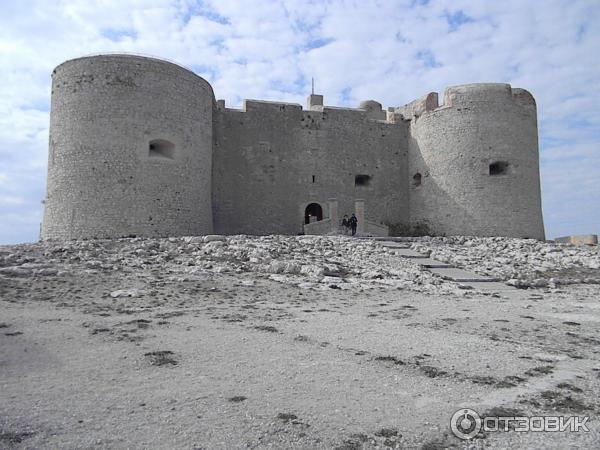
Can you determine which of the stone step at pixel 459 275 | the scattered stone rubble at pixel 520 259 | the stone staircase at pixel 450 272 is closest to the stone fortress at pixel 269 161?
the scattered stone rubble at pixel 520 259

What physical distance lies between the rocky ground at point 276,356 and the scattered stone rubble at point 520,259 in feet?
2.40

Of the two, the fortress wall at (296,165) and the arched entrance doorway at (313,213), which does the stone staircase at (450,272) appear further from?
the arched entrance doorway at (313,213)

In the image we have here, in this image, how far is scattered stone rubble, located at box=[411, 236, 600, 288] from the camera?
30.2ft

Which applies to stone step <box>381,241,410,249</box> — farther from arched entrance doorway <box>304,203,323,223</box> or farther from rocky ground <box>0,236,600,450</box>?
arched entrance doorway <box>304,203,323,223</box>

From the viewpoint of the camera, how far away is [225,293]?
677 cm

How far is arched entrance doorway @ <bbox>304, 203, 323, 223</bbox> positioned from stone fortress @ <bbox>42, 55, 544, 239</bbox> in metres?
0.05

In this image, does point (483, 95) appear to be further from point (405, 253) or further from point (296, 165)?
point (405, 253)

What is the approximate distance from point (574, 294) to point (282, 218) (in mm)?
10280

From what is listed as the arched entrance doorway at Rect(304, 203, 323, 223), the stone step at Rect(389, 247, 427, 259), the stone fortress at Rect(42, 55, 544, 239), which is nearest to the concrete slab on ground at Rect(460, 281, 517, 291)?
the stone step at Rect(389, 247, 427, 259)

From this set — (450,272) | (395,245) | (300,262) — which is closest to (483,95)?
(395,245)

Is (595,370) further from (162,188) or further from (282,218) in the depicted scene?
(282,218)

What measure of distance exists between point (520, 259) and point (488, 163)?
5.98 meters

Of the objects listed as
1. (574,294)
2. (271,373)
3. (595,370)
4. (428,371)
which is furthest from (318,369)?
(574,294)

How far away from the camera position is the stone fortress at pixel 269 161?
509 inches
